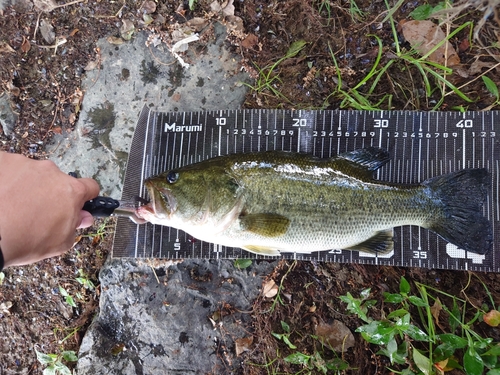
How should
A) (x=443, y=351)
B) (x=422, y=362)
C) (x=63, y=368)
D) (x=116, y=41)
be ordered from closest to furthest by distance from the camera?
1. (x=422, y=362)
2. (x=443, y=351)
3. (x=63, y=368)
4. (x=116, y=41)

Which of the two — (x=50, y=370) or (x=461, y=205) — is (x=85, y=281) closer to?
(x=50, y=370)

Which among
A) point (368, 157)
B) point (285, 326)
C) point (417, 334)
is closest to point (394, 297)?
point (417, 334)

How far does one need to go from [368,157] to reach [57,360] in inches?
164

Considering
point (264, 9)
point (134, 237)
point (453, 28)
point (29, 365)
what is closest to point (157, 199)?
point (134, 237)

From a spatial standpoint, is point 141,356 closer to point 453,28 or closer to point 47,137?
point 47,137

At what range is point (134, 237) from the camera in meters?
4.21

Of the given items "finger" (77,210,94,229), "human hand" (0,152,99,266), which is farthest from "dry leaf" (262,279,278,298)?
"human hand" (0,152,99,266)

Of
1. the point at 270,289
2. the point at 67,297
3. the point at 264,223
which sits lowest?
the point at 67,297

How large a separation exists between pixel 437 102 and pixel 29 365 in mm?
5691

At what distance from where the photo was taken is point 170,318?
4.17 metres

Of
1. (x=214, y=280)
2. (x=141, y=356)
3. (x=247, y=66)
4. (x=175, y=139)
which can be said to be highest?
(x=247, y=66)

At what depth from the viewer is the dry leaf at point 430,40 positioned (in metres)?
4.12

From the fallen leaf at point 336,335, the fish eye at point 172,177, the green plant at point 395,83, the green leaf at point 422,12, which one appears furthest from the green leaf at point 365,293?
the green leaf at point 422,12

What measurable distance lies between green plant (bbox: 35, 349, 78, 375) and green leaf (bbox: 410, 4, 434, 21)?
5.38m
